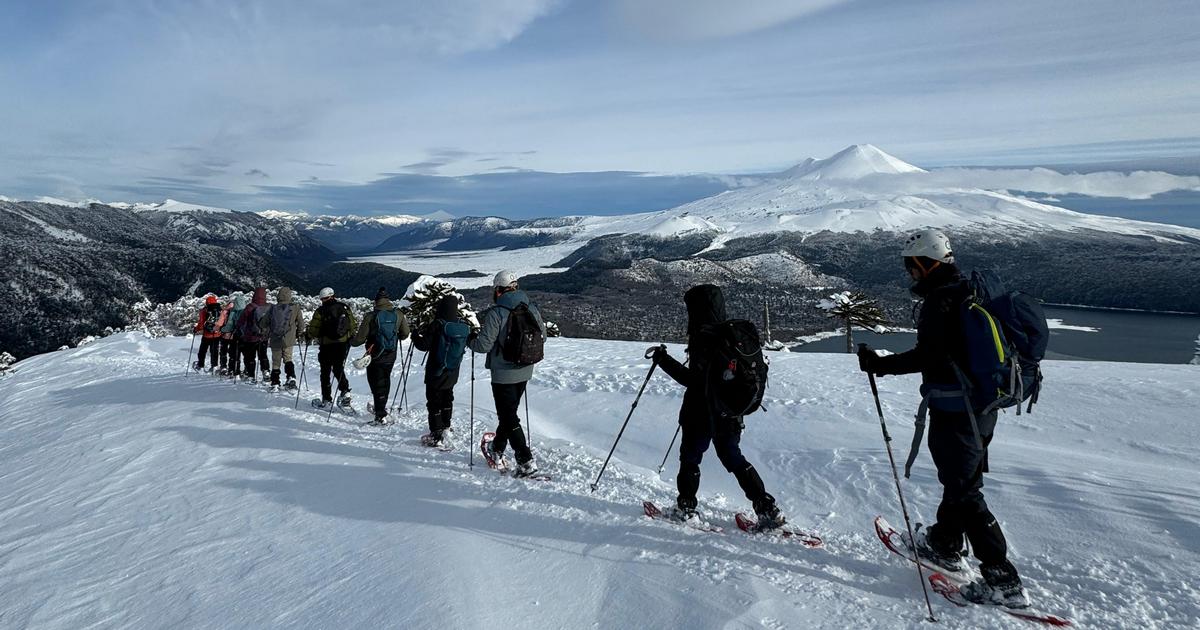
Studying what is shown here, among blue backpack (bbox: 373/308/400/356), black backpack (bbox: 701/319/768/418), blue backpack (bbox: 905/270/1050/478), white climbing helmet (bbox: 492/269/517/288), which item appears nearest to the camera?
blue backpack (bbox: 905/270/1050/478)

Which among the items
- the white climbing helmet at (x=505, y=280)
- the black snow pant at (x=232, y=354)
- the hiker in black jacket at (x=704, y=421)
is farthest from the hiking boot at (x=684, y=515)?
the black snow pant at (x=232, y=354)

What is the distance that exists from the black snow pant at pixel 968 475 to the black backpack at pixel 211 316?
1757 centimetres

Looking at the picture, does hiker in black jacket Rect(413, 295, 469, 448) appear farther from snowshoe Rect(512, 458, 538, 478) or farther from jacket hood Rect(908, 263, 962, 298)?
jacket hood Rect(908, 263, 962, 298)

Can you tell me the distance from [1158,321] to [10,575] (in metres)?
217

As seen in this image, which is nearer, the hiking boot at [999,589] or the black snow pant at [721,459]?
the hiking boot at [999,589]

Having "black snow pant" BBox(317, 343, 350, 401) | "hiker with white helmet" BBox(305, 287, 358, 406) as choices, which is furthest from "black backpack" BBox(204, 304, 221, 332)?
"hiker with white helmet" BBox(305, 287, 358, 406)

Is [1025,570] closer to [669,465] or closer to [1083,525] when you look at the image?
Answer: [1083,525]

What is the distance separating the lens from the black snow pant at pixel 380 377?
9.74m

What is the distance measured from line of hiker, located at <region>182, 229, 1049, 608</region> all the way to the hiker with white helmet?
14.8 ft

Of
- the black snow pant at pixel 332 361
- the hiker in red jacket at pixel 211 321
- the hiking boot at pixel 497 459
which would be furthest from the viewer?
the hiker in red jacket at pixel 211 321

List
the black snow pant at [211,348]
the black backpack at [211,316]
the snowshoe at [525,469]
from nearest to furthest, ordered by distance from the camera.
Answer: the snowshoe at [525,469]
the black backpack at [211,316]
the black snow pant at [211,348]

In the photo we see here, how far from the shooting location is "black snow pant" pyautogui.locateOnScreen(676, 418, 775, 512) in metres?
5.16

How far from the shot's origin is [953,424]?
4.18m

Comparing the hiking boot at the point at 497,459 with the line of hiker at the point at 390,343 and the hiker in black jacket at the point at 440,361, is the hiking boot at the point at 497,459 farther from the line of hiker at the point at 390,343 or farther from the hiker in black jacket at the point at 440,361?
the hiker in black jacket at the point at 440,361
